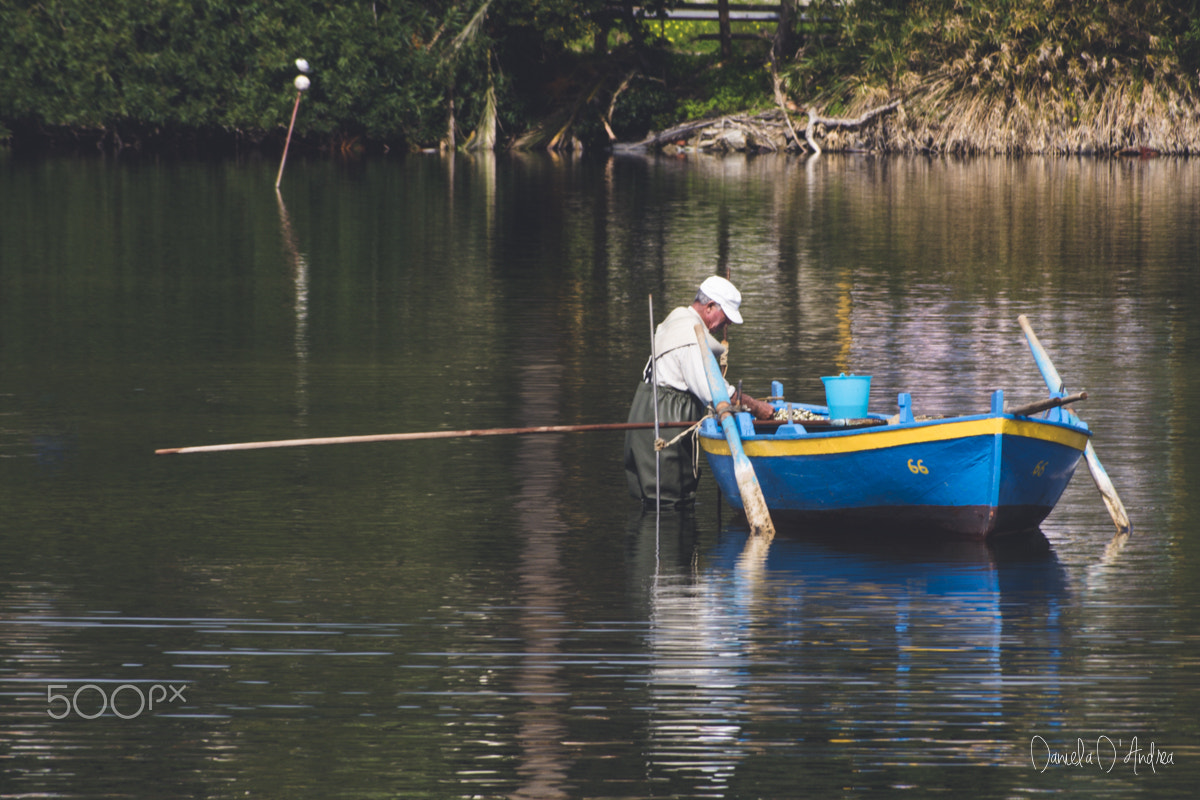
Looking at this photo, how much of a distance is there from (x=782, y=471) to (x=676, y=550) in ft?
2.66

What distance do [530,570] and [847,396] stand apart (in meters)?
2.57

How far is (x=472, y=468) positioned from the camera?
13.3 metres

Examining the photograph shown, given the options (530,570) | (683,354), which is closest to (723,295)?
(683,354)

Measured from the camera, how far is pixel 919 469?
35.2 ft

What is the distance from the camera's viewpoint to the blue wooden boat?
34.5 ft

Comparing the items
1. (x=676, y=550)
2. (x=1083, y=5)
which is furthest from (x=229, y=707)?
(x=1083, y=5)

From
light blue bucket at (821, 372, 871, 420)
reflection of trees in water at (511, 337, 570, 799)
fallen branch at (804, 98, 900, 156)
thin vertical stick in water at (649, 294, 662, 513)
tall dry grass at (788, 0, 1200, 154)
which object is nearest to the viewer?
reflection of trees in water at (511, 337, 570, 799)

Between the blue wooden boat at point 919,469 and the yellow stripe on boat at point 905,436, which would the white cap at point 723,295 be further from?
the yellow stripe on boat at point 905,436

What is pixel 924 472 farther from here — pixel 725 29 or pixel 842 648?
pixel 725 29

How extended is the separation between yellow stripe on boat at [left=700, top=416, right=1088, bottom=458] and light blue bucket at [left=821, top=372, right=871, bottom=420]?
775 mm

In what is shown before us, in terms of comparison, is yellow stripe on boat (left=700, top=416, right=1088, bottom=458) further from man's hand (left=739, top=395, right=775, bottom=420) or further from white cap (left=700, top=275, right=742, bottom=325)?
white cap (left=700, top=275, right=742, bottom=325)

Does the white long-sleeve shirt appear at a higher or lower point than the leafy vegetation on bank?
lower

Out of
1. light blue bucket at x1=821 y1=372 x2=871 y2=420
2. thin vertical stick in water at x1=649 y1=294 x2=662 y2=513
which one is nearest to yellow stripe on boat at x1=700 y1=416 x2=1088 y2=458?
thin vertical stick in water at x1=649 y1=294 x2=662 y2=513

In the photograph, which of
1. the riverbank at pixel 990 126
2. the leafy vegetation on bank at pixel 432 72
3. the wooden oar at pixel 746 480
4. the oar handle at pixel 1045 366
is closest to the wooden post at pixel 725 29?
the leafy vegetation on bank at pixel 432 72
